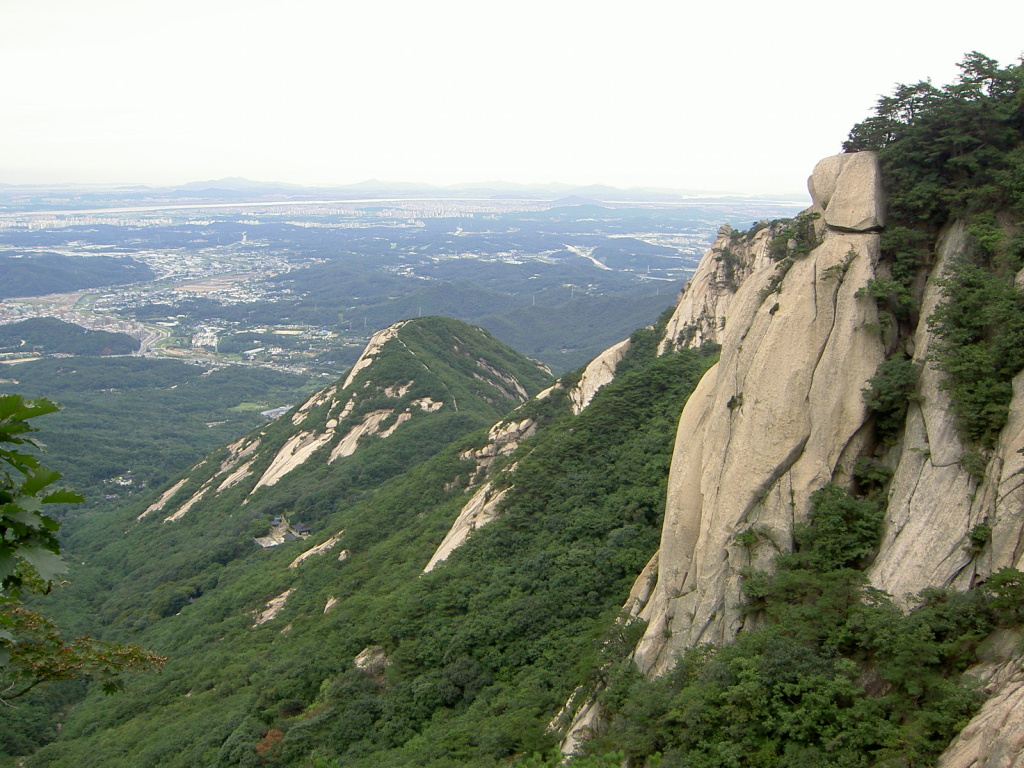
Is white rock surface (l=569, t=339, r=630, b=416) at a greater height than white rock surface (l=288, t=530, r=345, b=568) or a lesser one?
greater

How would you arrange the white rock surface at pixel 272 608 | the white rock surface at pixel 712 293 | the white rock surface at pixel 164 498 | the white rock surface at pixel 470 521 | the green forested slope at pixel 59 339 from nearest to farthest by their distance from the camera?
the white rock surface at pixel 470 521
the white rock surface at pixel 272 608
the white rock surface at pixel 712 293
the white rock surface at pixel 164 498
the green forested slope at pixel 59 339

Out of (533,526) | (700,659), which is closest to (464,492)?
(533,526)

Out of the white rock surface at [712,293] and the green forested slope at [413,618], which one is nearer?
the green forested slope at [413,618]

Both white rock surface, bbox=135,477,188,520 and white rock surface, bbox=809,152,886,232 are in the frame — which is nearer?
white rock surface, bbox=809,152,886,232

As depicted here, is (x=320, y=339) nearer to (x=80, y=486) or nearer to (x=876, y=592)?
(x=80, y=486)

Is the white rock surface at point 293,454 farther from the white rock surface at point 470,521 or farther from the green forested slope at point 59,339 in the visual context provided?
the green forested slope at point 59,339

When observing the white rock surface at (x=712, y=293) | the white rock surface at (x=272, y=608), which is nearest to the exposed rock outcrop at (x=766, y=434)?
the white rock surface at (x=712, y=293)

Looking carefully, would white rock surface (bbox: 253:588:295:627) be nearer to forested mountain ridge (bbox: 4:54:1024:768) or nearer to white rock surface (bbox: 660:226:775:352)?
forested mountain ridge (bbox: 4:54:1024:768)

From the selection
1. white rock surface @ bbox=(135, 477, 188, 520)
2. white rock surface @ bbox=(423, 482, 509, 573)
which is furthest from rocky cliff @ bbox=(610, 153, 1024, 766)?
white rock surface @ bbox=(135, 477, 188, 520)

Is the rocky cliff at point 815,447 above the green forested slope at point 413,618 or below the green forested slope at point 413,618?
above

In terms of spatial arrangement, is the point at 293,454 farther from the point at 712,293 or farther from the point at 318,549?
the point at 712,293

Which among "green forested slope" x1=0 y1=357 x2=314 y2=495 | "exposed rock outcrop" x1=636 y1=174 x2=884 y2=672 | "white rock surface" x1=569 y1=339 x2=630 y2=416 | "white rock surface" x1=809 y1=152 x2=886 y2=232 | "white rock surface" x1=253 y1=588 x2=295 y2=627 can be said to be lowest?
"green forested slope" x1=0 y1=357 x2=314 y2=495
